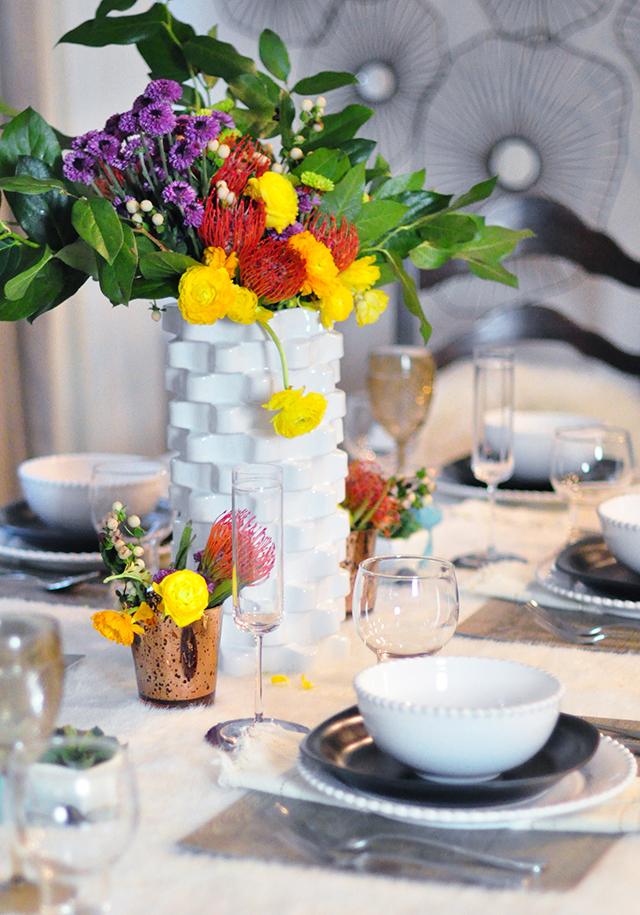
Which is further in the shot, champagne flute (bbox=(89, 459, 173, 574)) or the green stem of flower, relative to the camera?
champagne flute (bbox=(89, 459, 173, 574))

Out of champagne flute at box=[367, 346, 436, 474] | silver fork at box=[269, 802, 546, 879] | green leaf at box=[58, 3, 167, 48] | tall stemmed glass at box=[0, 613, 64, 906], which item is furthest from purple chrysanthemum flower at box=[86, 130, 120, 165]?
champagne flute at box=[367, 346, 436, 474]

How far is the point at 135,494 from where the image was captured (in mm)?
1163

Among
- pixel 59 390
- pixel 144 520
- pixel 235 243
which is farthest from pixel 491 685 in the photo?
pixel 59 390

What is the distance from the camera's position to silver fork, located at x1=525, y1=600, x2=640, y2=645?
3.42 ft

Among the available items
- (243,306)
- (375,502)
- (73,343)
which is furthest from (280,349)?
(73,343)

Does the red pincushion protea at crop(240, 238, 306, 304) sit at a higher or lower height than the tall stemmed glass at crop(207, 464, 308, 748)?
higher

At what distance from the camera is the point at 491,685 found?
720mm

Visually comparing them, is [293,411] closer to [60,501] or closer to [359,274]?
[359,274]

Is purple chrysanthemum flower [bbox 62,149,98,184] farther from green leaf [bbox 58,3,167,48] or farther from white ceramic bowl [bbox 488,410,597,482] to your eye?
white ceramic bowl [bbox 488,410,597,482]

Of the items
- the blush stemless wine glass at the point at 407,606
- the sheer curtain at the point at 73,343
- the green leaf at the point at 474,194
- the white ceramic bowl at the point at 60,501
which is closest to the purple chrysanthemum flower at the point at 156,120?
the green leaf at the point at 474,194

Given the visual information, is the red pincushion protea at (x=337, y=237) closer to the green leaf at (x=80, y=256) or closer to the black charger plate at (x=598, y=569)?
the green leaf at (x=80, y=256)

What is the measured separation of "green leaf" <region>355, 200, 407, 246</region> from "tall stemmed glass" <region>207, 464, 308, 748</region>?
12.3 inches

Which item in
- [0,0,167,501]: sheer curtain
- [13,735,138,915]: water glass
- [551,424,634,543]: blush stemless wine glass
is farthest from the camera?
[0,0,167,501]: sheer curtain

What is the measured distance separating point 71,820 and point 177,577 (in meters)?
0.36
